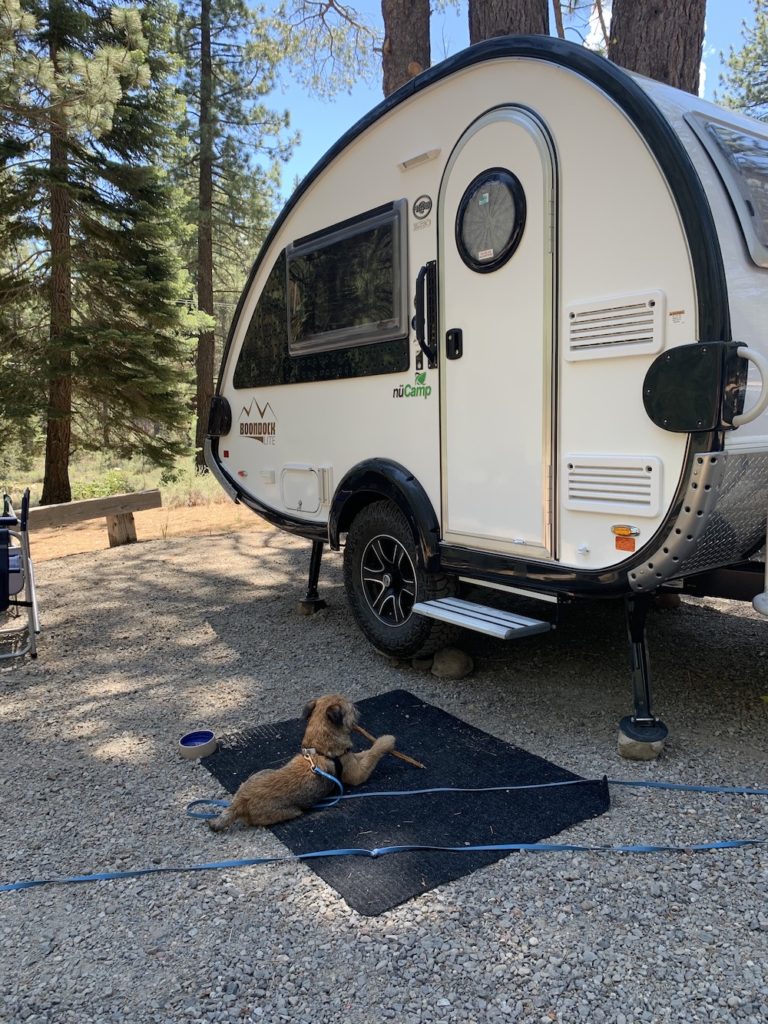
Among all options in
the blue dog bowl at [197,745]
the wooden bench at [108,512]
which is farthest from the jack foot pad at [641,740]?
the wooden bench at [108,512]

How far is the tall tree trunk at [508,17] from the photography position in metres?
6.53

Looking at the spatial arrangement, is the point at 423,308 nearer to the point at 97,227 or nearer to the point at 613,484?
the point at 613,484

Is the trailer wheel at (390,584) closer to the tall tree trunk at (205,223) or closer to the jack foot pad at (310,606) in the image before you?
the jack foot pad at (310,606)

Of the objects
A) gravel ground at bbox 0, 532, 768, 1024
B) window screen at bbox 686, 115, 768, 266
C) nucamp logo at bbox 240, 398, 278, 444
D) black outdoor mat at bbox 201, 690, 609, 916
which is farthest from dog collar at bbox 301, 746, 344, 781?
nucamp logo at bbox 240, 398, 278, 444

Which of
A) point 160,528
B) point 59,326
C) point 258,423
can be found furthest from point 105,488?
point 258,423

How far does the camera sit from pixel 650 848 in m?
2.71

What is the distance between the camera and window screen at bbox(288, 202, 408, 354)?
438 centimetres

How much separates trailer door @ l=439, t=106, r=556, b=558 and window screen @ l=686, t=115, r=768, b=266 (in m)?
0.67

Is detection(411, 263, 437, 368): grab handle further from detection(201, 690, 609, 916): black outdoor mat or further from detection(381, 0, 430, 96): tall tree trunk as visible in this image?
detection(381, 0, 430, 96): tall tree trunk

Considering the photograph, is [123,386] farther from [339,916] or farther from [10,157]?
[339,916]

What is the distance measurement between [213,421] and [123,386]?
23.3ft

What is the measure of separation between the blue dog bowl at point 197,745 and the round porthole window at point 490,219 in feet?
8.70

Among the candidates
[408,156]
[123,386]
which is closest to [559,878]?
[408,156]

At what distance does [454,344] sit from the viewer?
399 centimetres
